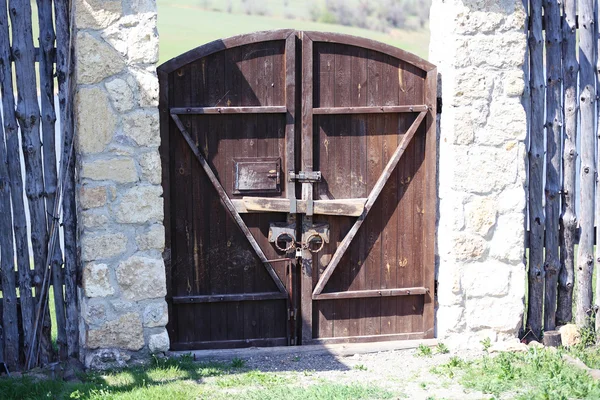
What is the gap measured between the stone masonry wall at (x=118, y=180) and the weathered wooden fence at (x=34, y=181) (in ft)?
0.56

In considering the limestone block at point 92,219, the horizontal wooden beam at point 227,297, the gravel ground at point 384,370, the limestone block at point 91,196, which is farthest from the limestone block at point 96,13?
the gravel ground at point 384,370

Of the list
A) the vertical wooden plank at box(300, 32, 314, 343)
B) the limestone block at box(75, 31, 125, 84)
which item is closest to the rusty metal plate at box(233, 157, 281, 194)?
the vertical wooden plank at box(300, 32, 314, 343)

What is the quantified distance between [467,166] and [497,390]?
166 centimetres

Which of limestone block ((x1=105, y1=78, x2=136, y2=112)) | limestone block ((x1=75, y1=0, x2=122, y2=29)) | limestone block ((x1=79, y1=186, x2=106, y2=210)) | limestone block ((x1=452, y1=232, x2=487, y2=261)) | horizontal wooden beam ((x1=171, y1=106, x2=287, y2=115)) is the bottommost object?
limestone block ((x1=452, y1=232, x2=487, y2=261))

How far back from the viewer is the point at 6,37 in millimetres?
4953

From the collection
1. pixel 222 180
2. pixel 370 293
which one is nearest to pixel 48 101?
pixel 222 180

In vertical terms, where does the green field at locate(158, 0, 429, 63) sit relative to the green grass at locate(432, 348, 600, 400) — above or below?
above

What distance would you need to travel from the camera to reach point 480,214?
5531 mm

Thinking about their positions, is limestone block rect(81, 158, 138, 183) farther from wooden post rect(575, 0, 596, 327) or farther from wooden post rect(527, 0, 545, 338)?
wooden post rect(575, 0, 596, 327)

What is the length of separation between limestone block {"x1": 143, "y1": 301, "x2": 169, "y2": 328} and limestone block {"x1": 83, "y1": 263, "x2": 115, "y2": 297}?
32cm

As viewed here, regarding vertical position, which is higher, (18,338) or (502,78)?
(502,78)

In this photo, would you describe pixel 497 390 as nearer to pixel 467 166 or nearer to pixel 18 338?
pixel 467 166

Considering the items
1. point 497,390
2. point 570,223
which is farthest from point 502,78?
point 497,390

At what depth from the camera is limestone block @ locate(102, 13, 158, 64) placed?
4949 millimetres
